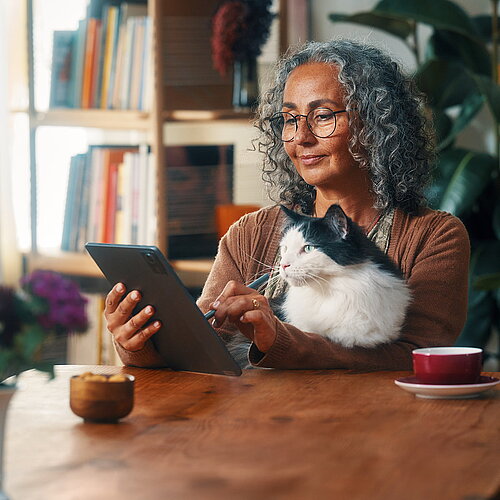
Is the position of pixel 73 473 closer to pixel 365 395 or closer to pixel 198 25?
pixel 365 395

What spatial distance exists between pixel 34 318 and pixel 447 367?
0.68 meters

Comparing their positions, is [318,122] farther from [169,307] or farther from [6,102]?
[6,102]

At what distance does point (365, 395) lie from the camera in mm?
1362

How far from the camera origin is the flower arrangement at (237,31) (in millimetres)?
2822

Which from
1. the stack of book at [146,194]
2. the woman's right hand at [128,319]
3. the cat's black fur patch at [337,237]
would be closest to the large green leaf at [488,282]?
the stack of book at [146,194]

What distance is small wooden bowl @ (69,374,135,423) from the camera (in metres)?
1.17

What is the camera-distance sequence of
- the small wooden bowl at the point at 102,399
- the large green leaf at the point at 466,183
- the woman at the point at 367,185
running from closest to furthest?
the small wooden bowl at the point at 102,399
the woman at the point at 367,185
the large green leaf at the point at 466,183

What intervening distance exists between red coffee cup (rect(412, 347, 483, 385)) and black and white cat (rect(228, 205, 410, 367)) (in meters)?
0.19

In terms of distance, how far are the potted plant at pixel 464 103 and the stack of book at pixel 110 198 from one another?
82 cm

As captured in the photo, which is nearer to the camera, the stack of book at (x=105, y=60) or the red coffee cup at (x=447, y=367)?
the red coffee cup at (x=447, y=367)

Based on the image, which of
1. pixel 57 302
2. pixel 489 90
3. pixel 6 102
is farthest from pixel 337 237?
pixel 6 102

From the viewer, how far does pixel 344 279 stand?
1552 millimetres

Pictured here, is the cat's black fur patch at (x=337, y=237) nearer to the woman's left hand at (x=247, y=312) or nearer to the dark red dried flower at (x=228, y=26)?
the woman's left hand at (x=247, y=312)

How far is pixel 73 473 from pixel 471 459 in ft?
1.45
